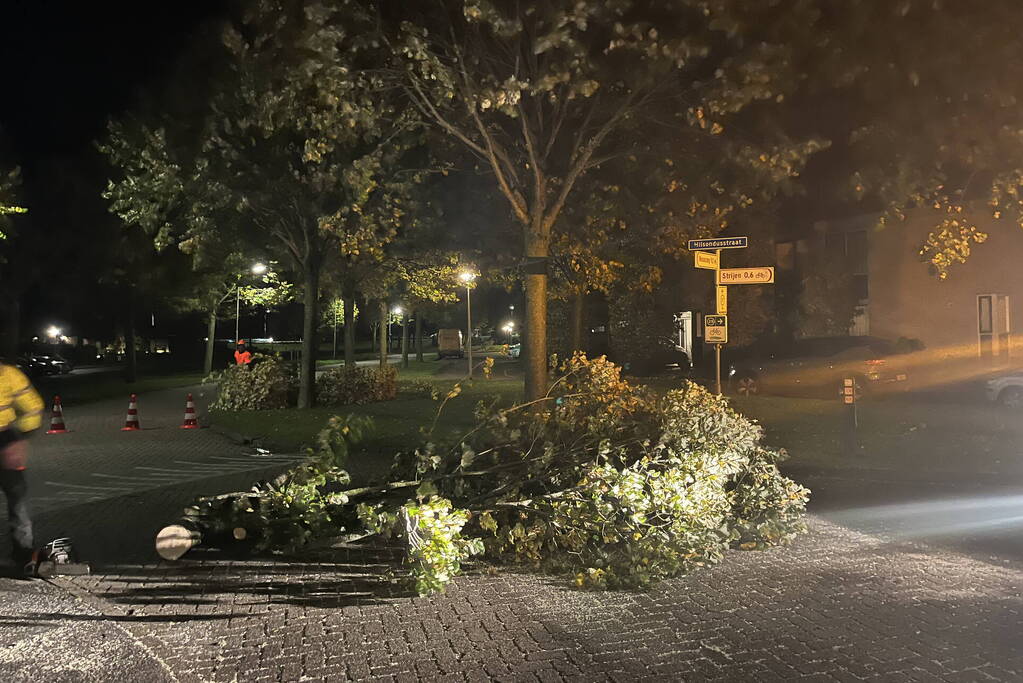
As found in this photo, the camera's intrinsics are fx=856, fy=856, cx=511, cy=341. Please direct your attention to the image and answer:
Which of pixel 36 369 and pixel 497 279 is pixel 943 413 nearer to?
pixel 497 279

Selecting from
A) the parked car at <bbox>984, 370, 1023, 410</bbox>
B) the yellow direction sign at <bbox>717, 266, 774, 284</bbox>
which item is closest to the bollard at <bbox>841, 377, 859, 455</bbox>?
the yellow direction sign at <bbox>717, 266, 774, 284</bbox>

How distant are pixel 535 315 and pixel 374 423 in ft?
9.78

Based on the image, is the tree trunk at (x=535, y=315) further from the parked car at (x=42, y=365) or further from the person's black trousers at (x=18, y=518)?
the parked car at (x=42, y=365)

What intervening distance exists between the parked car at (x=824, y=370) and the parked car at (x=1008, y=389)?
2.84 metres

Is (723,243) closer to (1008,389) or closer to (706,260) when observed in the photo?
(706,260)

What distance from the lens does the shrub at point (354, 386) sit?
71.6 feet

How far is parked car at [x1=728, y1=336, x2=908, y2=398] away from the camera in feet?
68.5

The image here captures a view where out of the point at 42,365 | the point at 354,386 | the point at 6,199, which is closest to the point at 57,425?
the point at 6,199

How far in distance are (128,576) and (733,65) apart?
24.7 feet

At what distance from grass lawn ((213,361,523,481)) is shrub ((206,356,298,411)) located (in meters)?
0.64

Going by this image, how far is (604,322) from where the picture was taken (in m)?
40.4

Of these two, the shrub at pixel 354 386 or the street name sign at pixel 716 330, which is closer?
the street name sign at pixel 716 330

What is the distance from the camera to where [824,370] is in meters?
21.2

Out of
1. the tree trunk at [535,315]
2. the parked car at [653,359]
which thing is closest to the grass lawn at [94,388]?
the parked car at [653,359]
